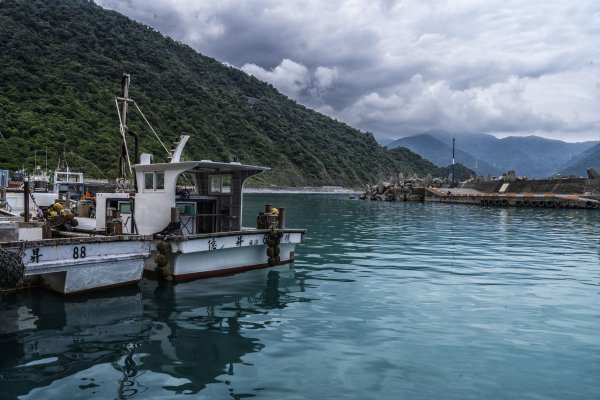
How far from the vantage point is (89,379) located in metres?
8.56

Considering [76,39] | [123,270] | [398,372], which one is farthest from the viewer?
[76,39]

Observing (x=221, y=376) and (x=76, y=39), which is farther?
(x=76, y=39)

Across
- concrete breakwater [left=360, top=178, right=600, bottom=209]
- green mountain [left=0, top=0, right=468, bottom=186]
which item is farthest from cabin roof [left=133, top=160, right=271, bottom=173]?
green mountain [left=0, top=0, right=468, bottom=186]

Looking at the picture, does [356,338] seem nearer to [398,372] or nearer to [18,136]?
[398,372]

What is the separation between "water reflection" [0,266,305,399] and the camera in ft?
27.7

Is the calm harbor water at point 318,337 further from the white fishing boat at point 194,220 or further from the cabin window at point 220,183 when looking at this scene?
the cabin window at point 220,183

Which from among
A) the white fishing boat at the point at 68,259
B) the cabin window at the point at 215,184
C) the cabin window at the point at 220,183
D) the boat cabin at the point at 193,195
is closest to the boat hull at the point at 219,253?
the white fishing boat at the point at 68,259

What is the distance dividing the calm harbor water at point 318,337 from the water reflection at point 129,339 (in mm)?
41

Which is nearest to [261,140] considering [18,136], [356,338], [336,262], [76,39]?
[76,39]

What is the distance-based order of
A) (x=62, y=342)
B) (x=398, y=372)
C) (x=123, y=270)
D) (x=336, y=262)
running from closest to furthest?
(x=398, y=372) → (x=62, y=342) → (x=123, y=270) → (x=336, y=262)

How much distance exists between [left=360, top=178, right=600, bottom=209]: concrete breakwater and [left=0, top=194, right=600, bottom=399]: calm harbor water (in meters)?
60.6

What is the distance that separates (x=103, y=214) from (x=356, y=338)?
504 inches

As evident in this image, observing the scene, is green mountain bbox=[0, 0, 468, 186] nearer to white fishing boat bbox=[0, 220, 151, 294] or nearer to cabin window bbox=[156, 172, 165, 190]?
cabin window bbox=[156, 172, 165, 190]

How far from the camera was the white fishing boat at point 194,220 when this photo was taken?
16.5m
